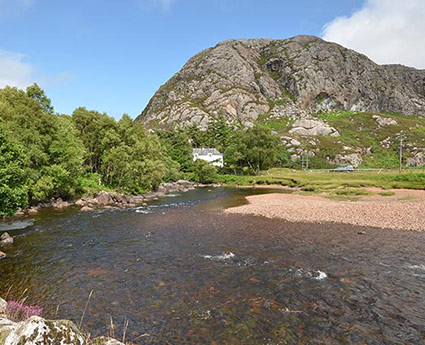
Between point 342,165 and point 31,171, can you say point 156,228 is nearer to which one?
point 31,171

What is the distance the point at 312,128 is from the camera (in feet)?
588

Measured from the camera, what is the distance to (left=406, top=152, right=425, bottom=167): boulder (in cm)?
12598

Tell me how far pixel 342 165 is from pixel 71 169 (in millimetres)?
120011

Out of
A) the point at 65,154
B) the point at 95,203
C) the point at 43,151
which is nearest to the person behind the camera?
the point at 43,151

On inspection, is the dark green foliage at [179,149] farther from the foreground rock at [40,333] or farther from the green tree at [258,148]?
the foreground rock at [40,333]

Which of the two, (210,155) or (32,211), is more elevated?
(210,155)

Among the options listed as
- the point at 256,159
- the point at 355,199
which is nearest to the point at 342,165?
the point at 256,159

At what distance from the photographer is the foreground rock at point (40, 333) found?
16.8 ft

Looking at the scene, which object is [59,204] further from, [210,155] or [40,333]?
[210,155]

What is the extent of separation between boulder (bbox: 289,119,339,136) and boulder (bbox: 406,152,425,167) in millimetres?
50593

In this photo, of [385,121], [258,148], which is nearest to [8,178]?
[258,148]

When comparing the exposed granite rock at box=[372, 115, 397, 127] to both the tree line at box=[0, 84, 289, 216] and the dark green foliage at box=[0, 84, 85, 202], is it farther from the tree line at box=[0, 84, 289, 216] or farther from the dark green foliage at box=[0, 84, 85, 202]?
the dark green foliage at box=[0, 84, 85, 202]

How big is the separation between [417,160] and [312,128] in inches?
2547

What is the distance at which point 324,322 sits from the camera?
12.2m
